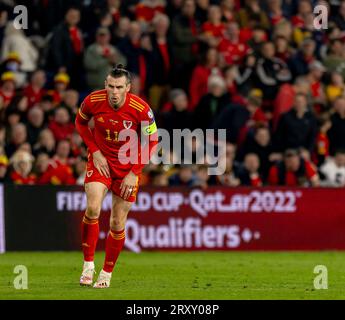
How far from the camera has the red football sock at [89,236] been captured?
→ 14.2 m

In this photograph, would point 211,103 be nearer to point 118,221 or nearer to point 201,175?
point 201,175

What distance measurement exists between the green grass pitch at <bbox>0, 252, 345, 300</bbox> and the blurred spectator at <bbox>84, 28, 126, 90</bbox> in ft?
14.2

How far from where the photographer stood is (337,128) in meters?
23.2

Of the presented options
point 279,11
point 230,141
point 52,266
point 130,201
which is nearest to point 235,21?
point 279,11

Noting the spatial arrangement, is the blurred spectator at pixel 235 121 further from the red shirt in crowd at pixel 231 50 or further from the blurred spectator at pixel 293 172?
the red shirt in crowd at pixel 231 50

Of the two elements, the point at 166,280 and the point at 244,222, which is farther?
the point at 244,222

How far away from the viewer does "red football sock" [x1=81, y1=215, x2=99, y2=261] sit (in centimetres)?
1424

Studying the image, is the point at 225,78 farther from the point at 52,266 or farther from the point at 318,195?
the point at 52,266

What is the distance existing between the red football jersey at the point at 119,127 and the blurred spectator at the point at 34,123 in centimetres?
779

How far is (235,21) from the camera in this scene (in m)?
25.3

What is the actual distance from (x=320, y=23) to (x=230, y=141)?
13.2ft

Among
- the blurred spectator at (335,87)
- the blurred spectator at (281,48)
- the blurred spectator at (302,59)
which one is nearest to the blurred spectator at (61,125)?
the blurred spectator at (281,48)

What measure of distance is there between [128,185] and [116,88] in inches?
Result: 43.4

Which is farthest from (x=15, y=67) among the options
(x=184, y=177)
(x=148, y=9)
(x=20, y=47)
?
(x=184, y=177)
